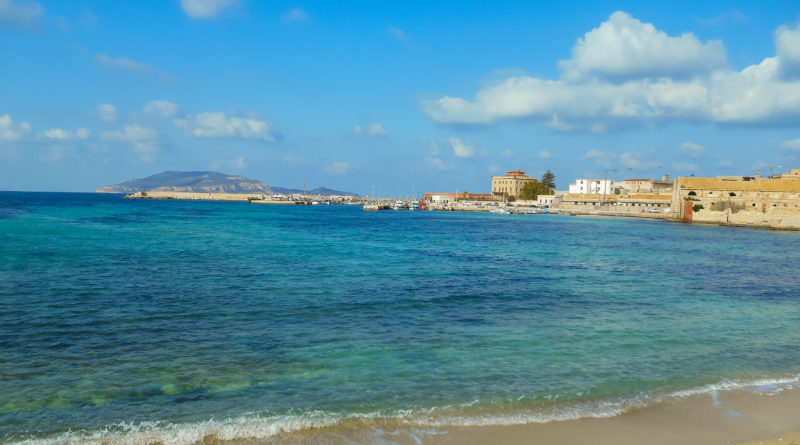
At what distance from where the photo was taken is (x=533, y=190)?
127 m

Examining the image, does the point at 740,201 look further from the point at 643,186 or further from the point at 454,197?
the point at 454,197

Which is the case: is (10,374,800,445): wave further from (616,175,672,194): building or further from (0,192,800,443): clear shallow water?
(616,175,672,194): building

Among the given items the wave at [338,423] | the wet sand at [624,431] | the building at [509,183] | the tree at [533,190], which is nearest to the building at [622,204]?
the tree at [533,190]

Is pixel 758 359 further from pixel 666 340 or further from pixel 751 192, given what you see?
pixel 751 192

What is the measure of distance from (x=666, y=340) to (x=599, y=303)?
4138 millimetres

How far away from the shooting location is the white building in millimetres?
112713

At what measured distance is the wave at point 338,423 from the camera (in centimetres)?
649

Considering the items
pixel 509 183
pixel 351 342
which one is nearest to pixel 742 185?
pixel 351 342

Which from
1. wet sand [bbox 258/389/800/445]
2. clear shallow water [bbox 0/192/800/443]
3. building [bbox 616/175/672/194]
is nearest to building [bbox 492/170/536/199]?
building [bbox 616/175/672/194]

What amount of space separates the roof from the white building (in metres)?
42.9

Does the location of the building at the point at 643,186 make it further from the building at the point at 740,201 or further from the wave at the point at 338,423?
the wave at the point at 338,423

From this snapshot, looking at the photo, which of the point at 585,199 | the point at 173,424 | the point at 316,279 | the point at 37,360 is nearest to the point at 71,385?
the point at 37,360

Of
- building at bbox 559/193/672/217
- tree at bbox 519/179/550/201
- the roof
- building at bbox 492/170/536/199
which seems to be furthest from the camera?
building at bbox 492/170/536/199

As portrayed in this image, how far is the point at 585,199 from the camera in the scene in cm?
10062
